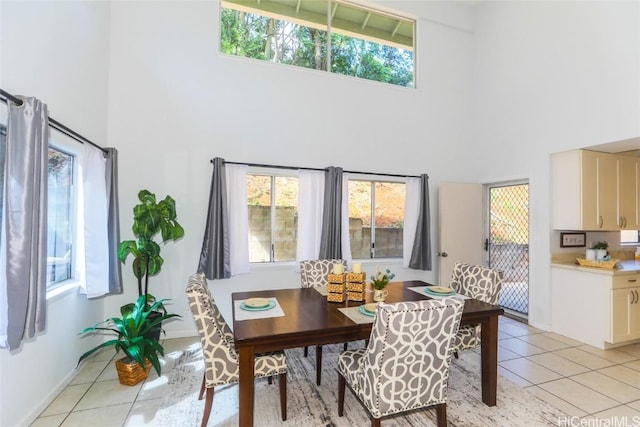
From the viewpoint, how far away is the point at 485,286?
8.90 ft

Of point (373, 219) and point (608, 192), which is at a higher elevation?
point (608, 192)

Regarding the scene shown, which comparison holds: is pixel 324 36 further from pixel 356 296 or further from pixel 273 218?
pixel 356 296

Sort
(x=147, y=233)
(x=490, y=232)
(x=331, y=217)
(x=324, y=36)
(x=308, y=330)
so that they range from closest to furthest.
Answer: (x=308, y=330) → (x=147, y=233) → (x=331, y=217) → (x=324, y=36) → (x=490, y=232)

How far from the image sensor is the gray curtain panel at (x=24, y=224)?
171 centimetres

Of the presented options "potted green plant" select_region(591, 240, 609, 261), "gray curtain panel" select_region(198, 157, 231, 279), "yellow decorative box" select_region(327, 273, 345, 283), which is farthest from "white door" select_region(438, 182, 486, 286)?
"gray curtain panel" select_region(198, 157, 231, 279)

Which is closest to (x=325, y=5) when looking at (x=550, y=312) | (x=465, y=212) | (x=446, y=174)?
(x=446, y=174)

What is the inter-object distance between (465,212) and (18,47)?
16.7ft

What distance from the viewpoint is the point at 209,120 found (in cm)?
376

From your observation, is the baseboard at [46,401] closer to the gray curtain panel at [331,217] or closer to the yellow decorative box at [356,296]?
the yellow decorative box at [356,296]

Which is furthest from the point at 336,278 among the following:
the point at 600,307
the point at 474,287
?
the point at 600,307

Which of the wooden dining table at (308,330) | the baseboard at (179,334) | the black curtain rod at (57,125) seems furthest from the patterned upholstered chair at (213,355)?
the baseboard at (179,334)

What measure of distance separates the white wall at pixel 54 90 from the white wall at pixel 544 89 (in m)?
5.21

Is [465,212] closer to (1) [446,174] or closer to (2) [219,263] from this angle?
(1) [446,174]

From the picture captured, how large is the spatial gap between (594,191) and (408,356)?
11.7 feet
